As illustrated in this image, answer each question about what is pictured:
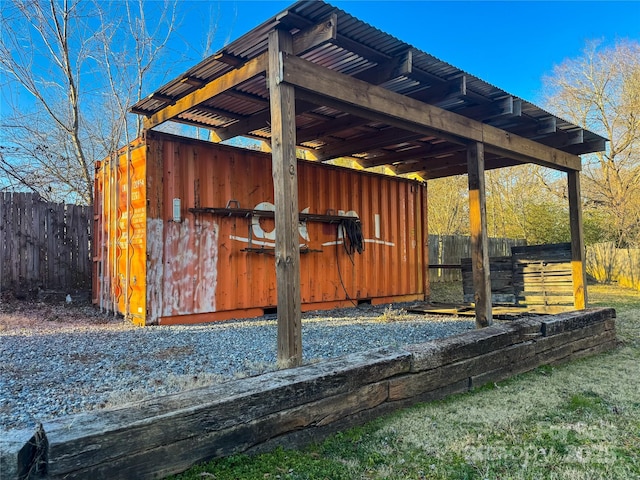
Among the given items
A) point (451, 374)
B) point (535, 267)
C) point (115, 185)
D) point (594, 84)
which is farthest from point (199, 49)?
point (594, 84)

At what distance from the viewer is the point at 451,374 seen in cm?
309

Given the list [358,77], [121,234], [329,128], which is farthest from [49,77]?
[358,77]

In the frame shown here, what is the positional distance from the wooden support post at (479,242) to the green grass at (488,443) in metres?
1.96

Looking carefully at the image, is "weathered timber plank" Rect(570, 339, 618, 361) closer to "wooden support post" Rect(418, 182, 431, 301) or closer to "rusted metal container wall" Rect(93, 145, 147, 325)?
"wooden support post" Rect(418, 182, 431, 301)

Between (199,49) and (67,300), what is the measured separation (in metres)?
8.30

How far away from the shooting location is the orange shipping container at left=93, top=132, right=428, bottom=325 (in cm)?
586

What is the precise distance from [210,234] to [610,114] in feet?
52.0

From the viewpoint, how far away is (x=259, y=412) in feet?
6.77

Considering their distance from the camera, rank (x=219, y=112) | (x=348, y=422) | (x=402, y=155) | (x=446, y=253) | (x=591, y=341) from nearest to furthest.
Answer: (x=348, y=422) < (x=591, y=341) < (x=219, y=112) < (x=402, y=155) < (x=446, y=253)

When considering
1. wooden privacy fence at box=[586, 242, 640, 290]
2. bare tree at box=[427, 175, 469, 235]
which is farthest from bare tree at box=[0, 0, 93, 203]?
wooden privacy fence at box=[586, 242, 640, 290]

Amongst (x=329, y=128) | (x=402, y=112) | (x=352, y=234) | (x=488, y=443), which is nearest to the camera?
(x=488, y=443)

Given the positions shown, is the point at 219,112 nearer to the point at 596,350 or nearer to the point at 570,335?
the point at 570,335

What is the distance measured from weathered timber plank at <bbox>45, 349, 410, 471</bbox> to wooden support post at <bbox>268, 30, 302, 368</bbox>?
0.69m

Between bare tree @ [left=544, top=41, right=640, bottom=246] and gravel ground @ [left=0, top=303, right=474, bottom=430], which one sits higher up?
bare tree @ [left=544, top=41, right=640, bottom=246]
